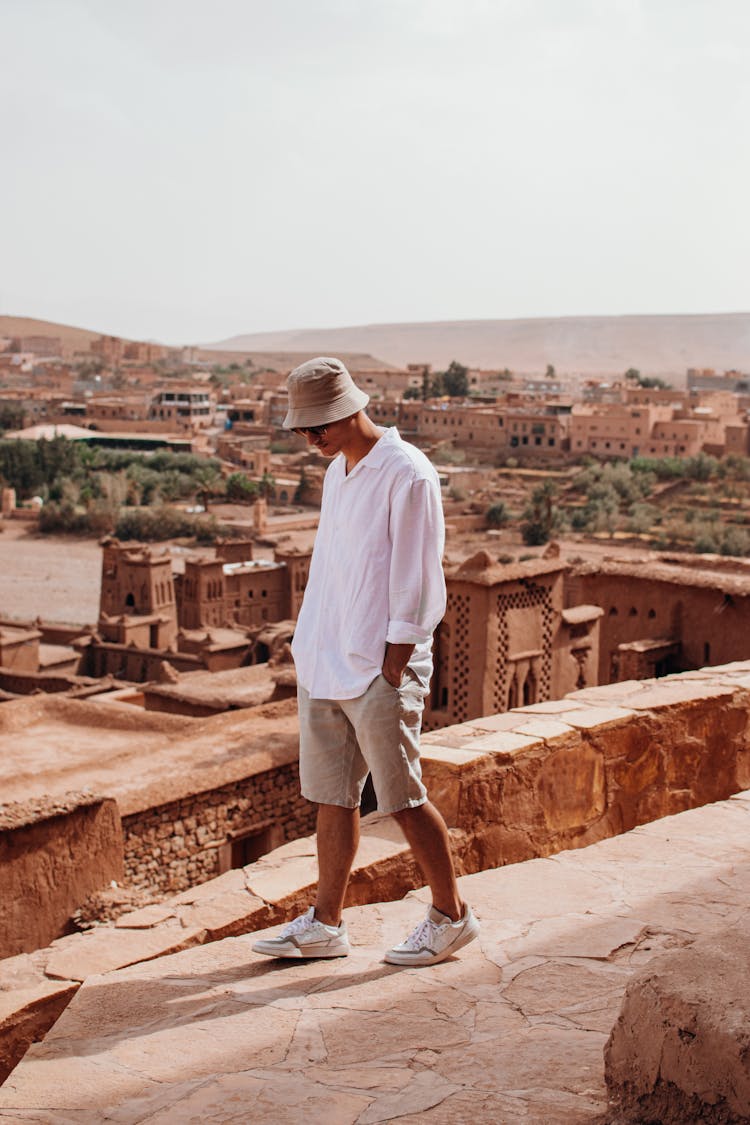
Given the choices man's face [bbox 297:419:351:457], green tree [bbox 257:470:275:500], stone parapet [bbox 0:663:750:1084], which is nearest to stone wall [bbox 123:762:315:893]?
stone parapet [bbox 0:663:750:1084]

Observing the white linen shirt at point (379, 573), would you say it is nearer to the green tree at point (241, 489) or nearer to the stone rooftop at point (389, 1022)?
the stone rooftop at point (389, 1022)

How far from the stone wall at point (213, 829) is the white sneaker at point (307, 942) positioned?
4.84 meters

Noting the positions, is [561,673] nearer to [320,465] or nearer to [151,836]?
[151,836]

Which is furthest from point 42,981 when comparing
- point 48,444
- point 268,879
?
point 48,444

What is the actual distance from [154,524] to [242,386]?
4509cm

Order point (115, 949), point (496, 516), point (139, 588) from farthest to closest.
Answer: point (496, 516), point (139, 588), point (115, 949)

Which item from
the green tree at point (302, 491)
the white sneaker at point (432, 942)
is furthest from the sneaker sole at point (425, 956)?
the green tree at point (302, 491)

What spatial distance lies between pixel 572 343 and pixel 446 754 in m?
172

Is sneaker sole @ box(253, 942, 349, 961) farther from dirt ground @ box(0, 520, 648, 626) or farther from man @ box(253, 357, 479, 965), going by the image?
dirt ground @ box(0, 520, 648, 626)

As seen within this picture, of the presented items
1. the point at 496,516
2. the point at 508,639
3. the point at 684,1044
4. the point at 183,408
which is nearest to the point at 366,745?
the point at 684,1044

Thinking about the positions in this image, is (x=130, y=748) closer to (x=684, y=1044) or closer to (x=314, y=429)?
(x=314, y=429)

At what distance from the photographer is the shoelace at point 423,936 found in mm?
3057

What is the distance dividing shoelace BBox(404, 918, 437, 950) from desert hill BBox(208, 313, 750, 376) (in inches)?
6051

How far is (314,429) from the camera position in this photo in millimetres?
3121
